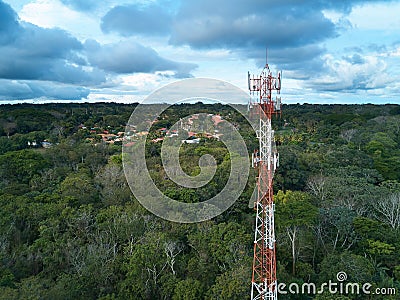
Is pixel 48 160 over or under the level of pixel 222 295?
over

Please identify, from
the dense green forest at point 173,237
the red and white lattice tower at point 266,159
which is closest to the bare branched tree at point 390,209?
the dense green forest at point 173,237

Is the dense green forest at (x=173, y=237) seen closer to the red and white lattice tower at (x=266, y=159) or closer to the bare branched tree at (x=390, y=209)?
the bare branched tree at (x=390, y=209)

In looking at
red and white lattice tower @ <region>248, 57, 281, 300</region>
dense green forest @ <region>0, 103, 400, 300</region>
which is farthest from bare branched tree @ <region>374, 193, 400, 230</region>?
red and white lattice tower @ <region>248, 57, 281, 300</region>

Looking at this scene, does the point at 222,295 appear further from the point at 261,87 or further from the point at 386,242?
the point at 386,242

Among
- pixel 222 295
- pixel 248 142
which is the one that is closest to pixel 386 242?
pixel 222 295

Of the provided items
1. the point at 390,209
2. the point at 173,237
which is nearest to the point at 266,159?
the point at 173,237

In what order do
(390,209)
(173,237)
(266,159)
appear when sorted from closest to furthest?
(266,159) < (173,237) < (390,209)

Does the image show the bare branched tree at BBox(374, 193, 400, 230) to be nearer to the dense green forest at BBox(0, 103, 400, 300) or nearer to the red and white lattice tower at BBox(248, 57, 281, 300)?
the dense green forest at BBox(0, 103, 400, 300)

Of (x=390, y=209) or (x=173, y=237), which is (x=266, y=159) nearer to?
(x=173, y=237)

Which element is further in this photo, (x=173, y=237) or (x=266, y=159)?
(x=173, y=237)

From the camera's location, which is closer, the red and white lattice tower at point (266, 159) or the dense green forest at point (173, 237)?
the red and white lattice tower at point (266, 159)

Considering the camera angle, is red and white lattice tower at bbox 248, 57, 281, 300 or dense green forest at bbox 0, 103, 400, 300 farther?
dense green forest at bbox 0, 103, 400, 300
